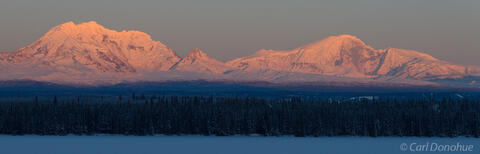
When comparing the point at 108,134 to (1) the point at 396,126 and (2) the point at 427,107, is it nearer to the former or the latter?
(1) the point at 396,126

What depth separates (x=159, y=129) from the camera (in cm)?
17938

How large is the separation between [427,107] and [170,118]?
5871cm
